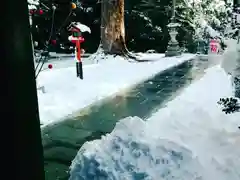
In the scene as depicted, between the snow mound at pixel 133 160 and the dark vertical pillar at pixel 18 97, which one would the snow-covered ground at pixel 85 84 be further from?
the dark vertical pillar at pixel 18 97

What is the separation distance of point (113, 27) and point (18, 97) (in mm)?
9448

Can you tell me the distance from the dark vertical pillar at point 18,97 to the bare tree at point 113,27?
30.5 feet

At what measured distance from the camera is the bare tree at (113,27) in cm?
1020

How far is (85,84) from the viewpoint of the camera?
6.45 m

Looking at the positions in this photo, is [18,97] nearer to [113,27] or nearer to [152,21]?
[113,27]

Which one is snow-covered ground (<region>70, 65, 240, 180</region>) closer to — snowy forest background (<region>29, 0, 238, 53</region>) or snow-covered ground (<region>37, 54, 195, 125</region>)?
snow-covered ground (<region>37, 54, 195, 125</region>)

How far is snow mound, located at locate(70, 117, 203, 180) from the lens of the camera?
2.33 m

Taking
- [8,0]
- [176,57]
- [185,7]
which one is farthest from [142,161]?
[185,7]

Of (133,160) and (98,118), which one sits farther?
(98,118)

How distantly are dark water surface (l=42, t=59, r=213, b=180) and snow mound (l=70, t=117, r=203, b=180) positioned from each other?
380 millimetres

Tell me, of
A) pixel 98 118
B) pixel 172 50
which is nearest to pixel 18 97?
pixel 98 118

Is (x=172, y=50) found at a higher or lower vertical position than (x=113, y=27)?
lower

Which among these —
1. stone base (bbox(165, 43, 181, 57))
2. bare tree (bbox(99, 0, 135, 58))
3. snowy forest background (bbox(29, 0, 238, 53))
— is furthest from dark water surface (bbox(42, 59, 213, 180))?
snowy forest background (bbox(29, 0, 238, 53))

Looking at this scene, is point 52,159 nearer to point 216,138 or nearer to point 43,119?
point 43,119
